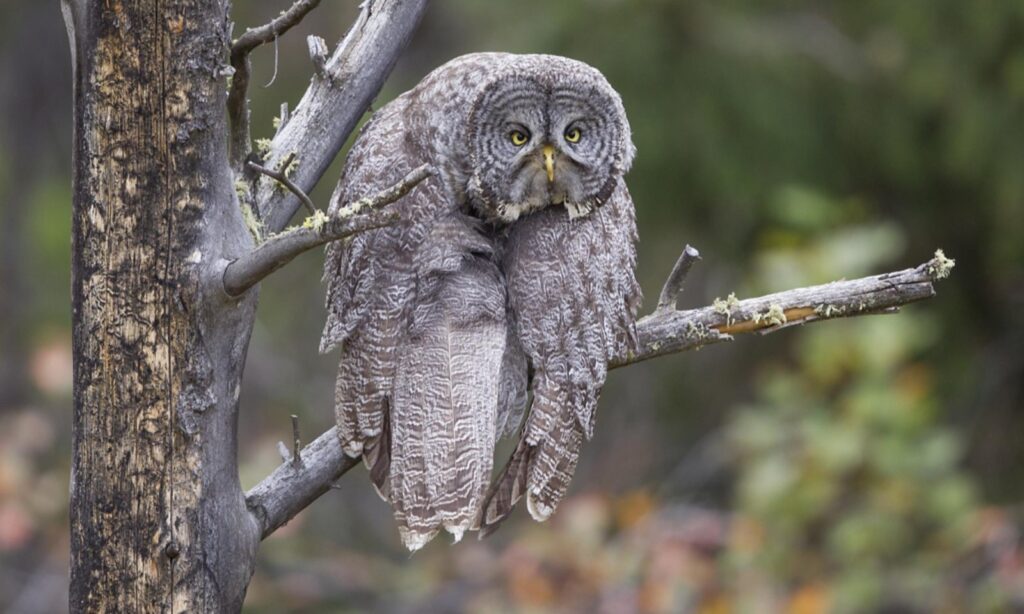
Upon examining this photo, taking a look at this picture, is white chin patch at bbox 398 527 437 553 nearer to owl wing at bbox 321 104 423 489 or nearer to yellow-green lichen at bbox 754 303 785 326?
owl wing at bbox 321 104 423 489

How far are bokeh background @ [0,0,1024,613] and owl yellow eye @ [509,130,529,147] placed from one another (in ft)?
6.29

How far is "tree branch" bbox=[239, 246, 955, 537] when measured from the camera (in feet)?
8.21

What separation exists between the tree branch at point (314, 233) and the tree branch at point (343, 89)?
42 centimetres

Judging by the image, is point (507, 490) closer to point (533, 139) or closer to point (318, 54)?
point (533, 139)

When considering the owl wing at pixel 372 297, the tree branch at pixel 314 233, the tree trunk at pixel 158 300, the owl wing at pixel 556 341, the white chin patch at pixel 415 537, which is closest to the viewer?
the tree branch at pixel 314 233

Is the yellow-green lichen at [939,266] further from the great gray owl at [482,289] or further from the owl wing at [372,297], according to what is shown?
the owl wing at [372,297]

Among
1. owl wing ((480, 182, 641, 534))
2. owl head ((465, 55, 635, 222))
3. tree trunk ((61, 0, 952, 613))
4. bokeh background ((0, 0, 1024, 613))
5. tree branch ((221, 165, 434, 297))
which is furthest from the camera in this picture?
bokeh background ((0, 0, 1024, 613))

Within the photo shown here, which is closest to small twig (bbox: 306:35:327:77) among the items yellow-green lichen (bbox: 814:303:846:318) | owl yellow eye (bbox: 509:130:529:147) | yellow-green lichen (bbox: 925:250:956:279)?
owl yellow eye (bbox: 509:130:529:147)

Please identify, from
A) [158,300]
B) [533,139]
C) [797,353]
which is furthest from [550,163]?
[797,353]

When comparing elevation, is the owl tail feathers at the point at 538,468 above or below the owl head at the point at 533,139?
below

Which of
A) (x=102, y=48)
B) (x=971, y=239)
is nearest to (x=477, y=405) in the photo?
(x=102, y=48)

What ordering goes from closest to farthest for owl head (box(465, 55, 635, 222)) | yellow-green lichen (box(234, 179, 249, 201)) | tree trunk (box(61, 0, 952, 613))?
tree trunk (box(61, 0, 952, 613)) < yellow-green lichen (box(234, 179, 249, 201)) < owl head (box(465, 55, 635, 222))

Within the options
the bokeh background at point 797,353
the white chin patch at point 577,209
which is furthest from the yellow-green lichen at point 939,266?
the bokeh background at point 797,353

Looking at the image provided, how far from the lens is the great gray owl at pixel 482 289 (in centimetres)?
255
